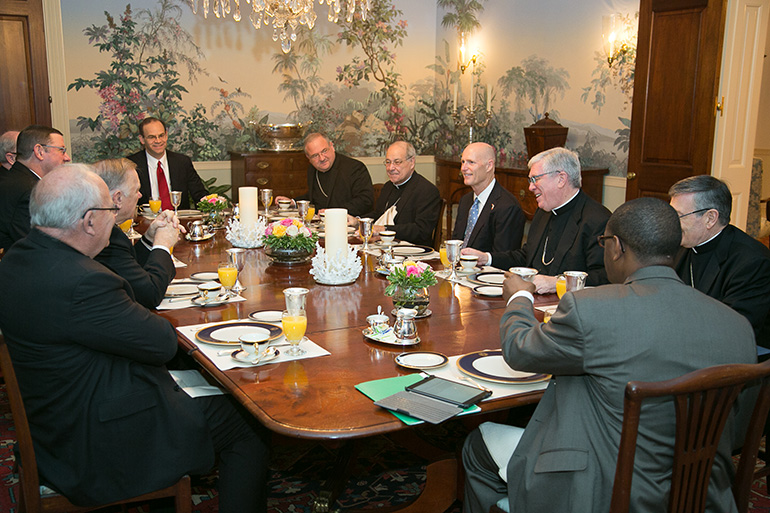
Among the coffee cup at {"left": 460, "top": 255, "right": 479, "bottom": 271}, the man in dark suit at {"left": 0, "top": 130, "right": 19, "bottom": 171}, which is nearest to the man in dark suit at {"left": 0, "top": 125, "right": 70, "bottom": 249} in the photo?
the man in dark suit at {"left": 0, "top": 130, "right": 19, "bottom": 171}

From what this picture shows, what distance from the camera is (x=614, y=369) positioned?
1.71 m

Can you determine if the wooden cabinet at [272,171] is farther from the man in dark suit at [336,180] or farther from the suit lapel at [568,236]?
the suit lapel at [568,236]

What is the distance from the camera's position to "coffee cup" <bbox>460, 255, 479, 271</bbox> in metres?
3.48

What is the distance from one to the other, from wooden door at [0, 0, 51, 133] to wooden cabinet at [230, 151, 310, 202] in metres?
1.89

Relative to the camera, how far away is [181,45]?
716 centimetres

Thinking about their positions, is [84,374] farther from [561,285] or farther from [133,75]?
[133,75]

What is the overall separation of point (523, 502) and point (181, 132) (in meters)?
6.29

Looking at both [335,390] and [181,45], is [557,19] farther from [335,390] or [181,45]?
[335,390]

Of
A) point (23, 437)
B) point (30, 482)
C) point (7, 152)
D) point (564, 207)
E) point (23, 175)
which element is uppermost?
point (7, 152)

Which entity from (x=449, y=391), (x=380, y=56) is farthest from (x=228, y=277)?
(x=380, y=56)

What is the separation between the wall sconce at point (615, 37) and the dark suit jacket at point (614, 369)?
15.0 feet

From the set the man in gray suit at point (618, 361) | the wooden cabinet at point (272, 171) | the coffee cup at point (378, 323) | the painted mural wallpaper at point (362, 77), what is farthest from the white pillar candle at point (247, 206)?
the painted mural wallpaper at point (362, 77)

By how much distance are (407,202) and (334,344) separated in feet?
9.78

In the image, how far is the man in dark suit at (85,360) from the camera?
1.98m
